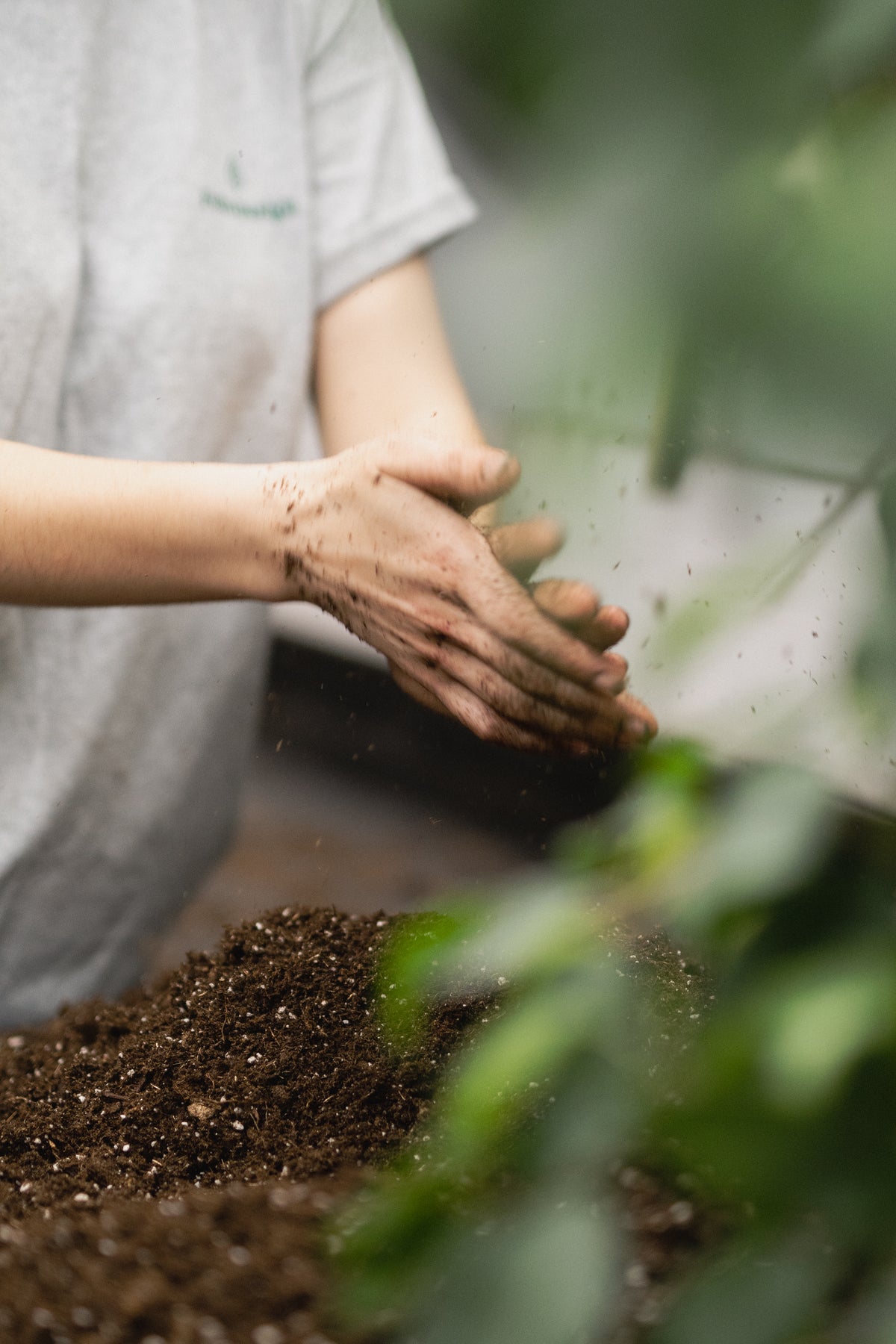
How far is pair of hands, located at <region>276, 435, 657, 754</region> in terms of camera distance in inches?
16.8

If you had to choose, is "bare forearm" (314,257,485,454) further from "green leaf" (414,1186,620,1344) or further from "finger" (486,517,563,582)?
"green leaf" (414,1186,620,1344)

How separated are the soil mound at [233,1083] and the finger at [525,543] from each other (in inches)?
7.9

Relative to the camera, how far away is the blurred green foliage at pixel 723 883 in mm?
161

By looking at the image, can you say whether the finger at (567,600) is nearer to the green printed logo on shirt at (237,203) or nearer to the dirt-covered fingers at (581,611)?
the dirt-covered fingers at (581,611)

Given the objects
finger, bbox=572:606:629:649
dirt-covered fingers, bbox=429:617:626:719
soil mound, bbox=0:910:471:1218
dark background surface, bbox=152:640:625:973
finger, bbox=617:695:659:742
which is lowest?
soil mound, bbox=0:910:471:1218

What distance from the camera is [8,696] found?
851 mm

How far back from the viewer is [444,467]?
47 centimetres

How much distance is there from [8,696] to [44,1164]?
40cm

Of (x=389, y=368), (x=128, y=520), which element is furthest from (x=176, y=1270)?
(x=389, y=368)

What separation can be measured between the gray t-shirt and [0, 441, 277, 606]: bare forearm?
20 cm

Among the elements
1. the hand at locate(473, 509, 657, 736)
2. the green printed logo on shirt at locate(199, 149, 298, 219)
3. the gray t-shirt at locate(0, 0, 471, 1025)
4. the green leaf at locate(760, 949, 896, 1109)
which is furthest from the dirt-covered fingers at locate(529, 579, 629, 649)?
the green printed logo on shirt at locate(199, 149, 298, 219)

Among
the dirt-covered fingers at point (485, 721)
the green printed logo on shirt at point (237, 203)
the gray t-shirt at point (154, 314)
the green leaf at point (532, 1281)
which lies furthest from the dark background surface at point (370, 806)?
the green printed logo on shirt at point (237, 203)

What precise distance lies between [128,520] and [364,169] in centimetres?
43

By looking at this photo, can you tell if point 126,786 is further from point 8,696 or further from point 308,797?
point 308,797
